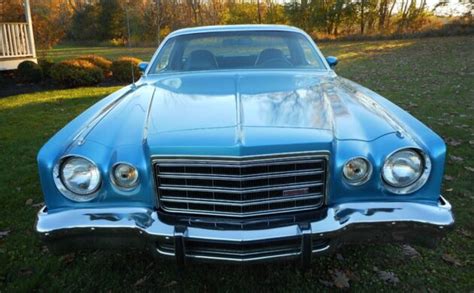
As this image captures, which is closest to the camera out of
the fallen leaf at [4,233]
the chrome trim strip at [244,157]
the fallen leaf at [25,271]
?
the chrome trim strip at [244,157]

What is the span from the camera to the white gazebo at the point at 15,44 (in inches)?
460

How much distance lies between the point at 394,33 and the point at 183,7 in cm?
1764

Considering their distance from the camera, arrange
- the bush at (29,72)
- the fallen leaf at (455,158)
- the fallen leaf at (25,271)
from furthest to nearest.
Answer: the bush at (29,72), the fallen leaf at (455,158), the fallen leaf at (25,271)

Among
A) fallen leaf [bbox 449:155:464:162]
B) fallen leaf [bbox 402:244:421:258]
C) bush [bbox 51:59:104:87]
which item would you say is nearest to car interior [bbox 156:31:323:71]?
fallen leaf [bbox 402:244:421:258]

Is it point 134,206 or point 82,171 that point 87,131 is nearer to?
point 82,171

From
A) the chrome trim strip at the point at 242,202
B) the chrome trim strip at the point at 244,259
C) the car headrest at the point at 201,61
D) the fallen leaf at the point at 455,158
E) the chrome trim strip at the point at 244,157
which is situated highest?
the car headrest at the point at 201,61

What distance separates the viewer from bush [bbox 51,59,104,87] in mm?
10656

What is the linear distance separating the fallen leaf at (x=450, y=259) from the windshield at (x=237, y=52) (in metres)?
1.94

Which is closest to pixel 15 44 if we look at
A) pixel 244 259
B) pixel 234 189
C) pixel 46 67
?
Answer: pixel 46 67

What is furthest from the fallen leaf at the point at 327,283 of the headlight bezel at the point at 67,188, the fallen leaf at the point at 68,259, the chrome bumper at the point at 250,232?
the fallen leaf at the point at 68,259

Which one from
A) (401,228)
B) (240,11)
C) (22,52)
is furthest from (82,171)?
(240,11)

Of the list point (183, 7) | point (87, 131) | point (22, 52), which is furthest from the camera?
point (183, 7)

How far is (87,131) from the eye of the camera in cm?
234

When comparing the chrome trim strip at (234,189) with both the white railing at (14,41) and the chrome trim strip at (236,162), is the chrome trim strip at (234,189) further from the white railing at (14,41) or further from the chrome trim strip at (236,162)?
the white railing at (14,41)
